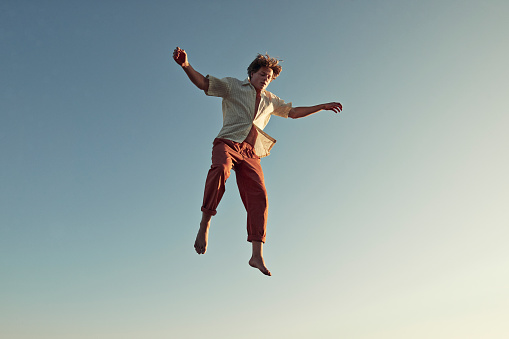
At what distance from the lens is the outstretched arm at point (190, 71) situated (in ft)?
17.0

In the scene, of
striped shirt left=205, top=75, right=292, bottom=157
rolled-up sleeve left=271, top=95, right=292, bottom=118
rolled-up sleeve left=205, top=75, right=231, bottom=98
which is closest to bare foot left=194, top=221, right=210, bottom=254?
striped shirt left=205, top=75, right=292, bottom=157

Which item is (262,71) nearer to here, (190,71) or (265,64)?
(265,64)

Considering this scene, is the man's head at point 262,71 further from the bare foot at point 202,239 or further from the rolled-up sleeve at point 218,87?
the bare foot at point 202,239

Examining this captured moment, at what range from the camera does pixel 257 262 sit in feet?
17.6

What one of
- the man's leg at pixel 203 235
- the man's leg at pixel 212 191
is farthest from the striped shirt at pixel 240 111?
the man's leg at pixel 203 235

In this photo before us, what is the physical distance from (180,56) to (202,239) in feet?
6.57

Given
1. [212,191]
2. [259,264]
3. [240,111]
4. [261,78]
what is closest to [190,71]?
[240,111]

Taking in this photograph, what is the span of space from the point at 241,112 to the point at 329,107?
4.09 ft

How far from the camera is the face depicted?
5977 millimetres

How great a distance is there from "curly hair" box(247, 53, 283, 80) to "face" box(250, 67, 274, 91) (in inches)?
2.0

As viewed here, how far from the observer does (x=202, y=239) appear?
5367mm

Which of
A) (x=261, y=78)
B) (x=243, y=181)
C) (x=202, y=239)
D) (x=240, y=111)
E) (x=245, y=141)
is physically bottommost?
(x=202, y=239)

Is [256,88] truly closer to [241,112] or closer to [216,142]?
A: [241,112]

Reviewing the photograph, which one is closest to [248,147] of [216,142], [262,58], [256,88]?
[216,142]
